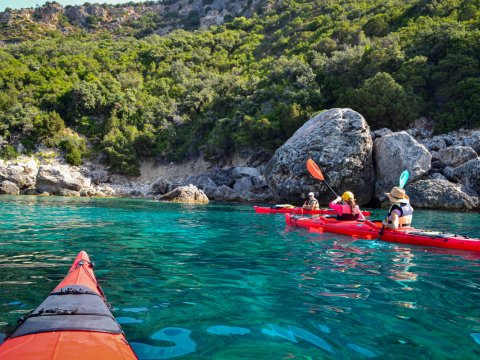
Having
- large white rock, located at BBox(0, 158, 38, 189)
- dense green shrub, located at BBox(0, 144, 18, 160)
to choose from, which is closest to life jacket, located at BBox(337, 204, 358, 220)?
large white rock, located at BBox(0, 158, 38, 189)

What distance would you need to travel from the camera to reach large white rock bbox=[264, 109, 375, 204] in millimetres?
23250

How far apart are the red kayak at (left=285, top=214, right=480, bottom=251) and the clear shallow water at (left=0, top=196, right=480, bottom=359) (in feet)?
1.12

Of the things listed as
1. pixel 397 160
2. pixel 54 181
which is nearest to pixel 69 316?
pixel 397 160

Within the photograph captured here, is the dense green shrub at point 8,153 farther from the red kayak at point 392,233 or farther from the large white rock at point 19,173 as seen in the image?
the red kayak at point 392,233

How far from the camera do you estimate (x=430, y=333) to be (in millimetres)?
3518

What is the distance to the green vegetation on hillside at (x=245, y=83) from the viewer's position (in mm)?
28734

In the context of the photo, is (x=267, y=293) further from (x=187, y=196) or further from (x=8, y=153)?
(x=8, y=153)

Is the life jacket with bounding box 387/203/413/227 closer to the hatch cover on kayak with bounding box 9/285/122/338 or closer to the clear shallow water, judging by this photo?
the clear shallow water

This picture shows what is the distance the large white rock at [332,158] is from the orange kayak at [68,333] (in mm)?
21271

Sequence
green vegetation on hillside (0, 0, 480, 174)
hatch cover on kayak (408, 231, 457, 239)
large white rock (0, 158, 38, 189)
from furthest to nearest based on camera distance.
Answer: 1. large white rock (0, 158, 38, 189)
2. green vegetation on hillside (0, 0, 480, 174)
3. hatch cover on kayak (408, 231, 457, 239)

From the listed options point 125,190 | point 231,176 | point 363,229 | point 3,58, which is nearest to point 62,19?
point 3,58

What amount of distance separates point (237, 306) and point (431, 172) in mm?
22192

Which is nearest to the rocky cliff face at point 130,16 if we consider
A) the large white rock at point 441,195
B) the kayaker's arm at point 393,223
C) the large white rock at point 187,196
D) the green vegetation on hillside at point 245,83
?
the green vegetation on hillside at point 245,83

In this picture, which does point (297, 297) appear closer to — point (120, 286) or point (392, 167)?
point (120, 286)
